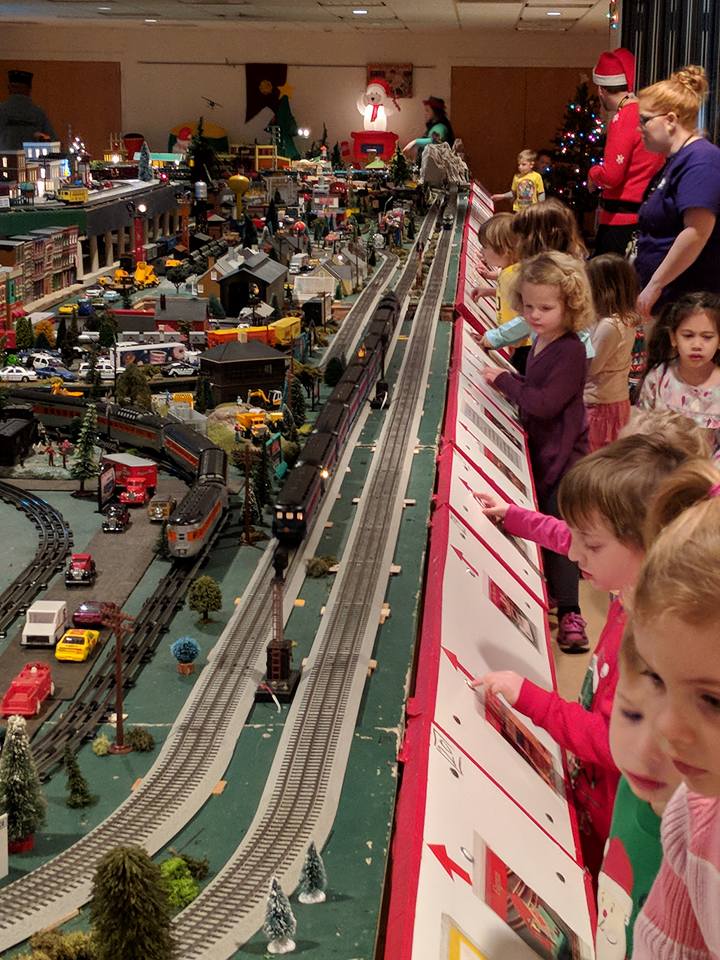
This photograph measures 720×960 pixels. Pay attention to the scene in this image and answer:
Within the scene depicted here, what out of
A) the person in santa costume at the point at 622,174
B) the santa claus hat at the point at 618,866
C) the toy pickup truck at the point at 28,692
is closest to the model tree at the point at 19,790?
the toy pickup truck at the point at 28,692

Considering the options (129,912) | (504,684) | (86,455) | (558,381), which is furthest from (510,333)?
(129,912)

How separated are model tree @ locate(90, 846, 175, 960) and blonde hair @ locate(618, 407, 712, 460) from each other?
171cm

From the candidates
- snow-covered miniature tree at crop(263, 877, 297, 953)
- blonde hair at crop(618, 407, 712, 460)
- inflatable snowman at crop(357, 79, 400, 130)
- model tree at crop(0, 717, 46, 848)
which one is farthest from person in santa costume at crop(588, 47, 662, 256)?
inflatable snowman at crop(357, 79, 400, 130)

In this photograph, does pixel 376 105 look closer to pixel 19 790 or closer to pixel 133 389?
pixel 133 389

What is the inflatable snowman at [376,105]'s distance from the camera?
109 feet

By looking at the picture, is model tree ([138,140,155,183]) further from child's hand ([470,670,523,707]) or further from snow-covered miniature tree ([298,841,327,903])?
snow-covered miniature tree ([298,841,327,903])

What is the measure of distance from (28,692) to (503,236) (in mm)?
4325

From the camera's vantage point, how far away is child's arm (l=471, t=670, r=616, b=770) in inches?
151

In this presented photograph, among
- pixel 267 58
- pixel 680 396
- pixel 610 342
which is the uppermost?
pixel 267 58

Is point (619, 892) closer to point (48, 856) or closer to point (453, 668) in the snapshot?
point (453, 668)

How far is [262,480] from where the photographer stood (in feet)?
26.7

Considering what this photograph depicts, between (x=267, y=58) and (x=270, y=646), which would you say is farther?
(x=267, y=58)

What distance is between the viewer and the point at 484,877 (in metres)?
3.28

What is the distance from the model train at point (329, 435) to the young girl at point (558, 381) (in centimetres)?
119
